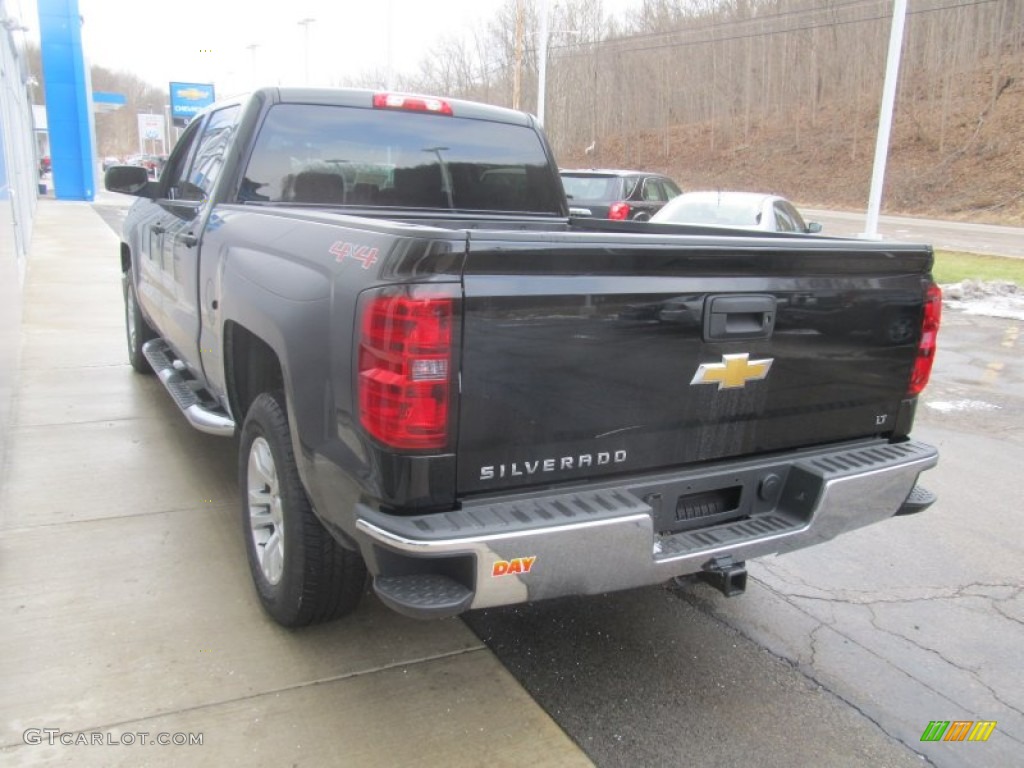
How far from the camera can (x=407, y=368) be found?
2.25 metres

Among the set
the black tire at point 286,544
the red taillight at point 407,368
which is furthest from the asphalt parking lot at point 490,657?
the red taillight at point 407,368

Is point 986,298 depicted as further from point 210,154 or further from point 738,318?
point 210,154

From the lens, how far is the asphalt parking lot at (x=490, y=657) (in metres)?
2.66

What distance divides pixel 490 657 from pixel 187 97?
196 ft

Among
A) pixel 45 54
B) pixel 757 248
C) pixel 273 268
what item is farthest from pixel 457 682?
pixel 45 54

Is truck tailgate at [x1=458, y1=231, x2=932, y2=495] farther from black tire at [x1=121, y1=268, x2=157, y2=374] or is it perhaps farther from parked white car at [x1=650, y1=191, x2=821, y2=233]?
parked white car at [x1=650, y1=191, x2=821, y2=233]

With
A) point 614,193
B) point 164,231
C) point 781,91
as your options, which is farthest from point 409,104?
point 781,91

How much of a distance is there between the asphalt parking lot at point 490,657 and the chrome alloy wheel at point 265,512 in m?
0.25

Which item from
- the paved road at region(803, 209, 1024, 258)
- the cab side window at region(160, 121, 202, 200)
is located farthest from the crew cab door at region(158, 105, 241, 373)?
the paved road at region(803, 209, 1024, 258)

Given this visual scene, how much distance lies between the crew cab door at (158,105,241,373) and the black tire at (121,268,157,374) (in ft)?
5.02

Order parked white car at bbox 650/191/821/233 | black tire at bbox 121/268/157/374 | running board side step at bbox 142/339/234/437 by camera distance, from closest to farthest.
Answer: running board side step at bbox 142/339/234/437, black tire at bbox 121/268/157/374, parked white car at bbox 650/191/821/233

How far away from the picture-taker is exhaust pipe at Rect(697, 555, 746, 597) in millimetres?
2699

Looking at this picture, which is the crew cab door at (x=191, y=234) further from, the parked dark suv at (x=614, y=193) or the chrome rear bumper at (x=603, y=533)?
the parked dark suv at (x=614, y=193)

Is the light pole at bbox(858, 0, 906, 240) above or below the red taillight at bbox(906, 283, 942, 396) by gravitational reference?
above
